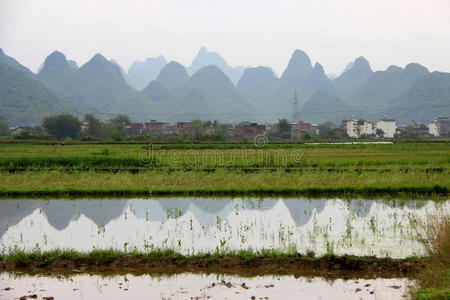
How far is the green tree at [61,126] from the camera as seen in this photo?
2322 inches

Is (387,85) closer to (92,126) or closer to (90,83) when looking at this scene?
(90,83)

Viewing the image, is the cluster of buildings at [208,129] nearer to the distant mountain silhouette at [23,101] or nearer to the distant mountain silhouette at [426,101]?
the distant mountain silhouette at [23,101]

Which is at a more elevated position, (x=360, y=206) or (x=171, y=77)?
(x=171, y=77)

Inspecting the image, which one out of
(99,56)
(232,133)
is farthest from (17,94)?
(99,56)

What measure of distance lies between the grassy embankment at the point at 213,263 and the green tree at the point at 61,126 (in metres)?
54.0

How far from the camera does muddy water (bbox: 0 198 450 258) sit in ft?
28.0

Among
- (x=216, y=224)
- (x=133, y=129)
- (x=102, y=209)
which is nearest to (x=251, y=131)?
(x=133, y=129)

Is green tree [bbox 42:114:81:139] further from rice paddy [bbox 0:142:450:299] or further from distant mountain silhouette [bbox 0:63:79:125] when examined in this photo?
rice paddy [bbox 0:142:450:299]

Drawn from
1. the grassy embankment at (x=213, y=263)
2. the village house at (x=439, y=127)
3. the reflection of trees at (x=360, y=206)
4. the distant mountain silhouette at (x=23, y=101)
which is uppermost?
the distant mountain silhouette at (x=23, y=101)

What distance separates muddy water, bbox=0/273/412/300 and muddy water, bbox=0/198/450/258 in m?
1.09

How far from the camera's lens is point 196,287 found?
6.66 metres

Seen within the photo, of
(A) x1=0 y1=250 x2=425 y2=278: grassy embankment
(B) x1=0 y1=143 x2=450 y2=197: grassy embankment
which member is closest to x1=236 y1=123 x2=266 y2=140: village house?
(B) x1=0 y1=143 x2=450 y2=197: grassy embankment

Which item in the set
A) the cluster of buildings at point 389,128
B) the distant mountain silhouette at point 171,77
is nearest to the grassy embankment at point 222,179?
the cluster of buildings at point 389,128

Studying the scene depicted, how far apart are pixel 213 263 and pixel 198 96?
141m
